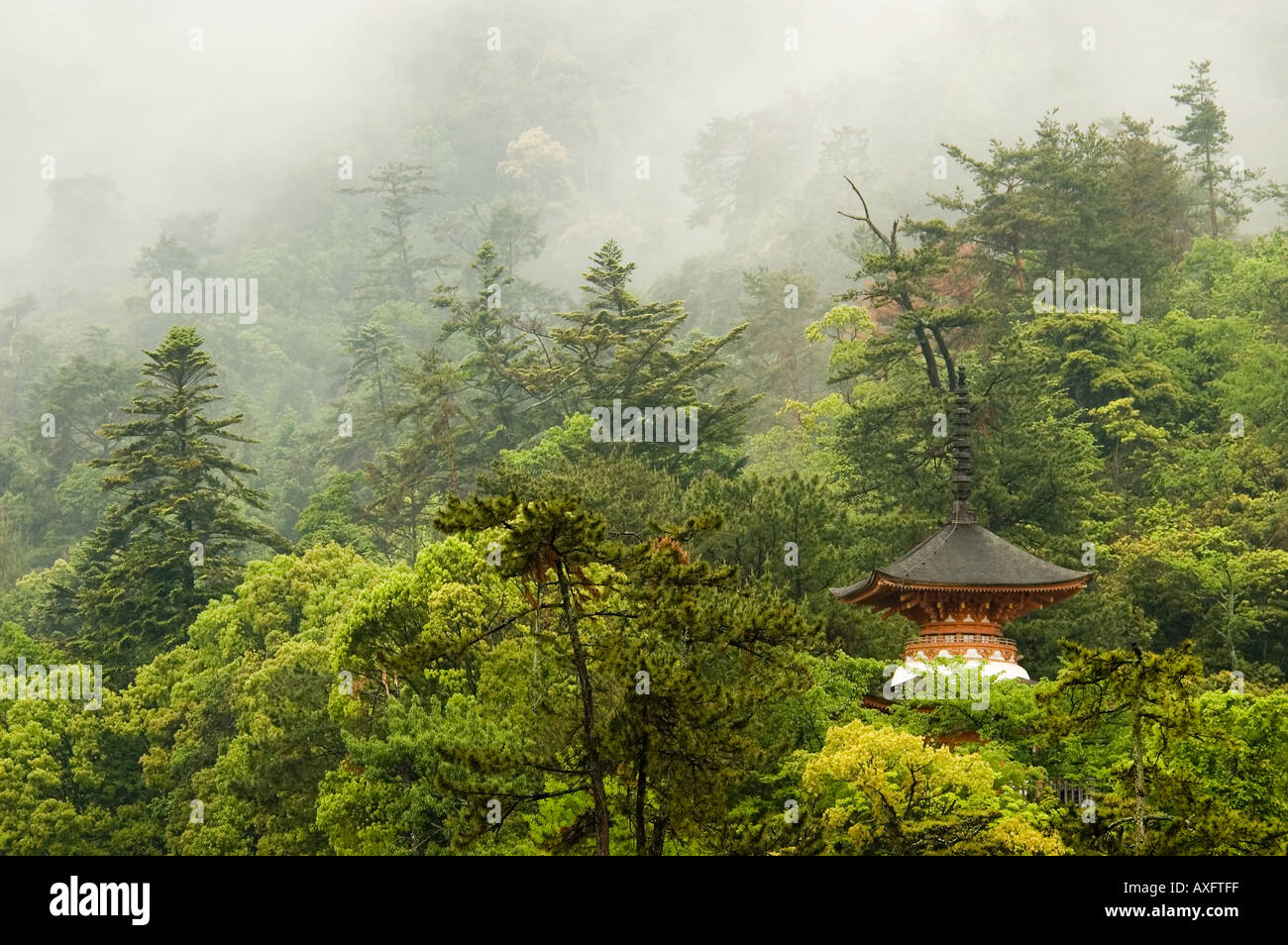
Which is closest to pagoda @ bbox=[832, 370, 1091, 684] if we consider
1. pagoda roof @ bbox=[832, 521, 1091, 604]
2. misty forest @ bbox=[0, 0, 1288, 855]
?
pagoda roof @ bbox=[832, 521, 1091, 604]

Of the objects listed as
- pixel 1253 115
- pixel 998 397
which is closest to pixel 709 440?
pixel 998 397

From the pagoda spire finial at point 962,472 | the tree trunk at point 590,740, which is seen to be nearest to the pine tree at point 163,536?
the pagoda spire finial at point 962,472

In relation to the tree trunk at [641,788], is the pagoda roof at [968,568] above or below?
above

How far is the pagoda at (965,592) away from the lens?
26.1 metres

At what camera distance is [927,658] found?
1046 inches

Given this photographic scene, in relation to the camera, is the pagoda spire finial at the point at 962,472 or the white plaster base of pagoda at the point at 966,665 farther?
the pagoda spire finial at the point at 962,472

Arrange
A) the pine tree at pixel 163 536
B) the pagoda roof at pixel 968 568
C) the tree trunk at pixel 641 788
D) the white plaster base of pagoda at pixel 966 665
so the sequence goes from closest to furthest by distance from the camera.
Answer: the tree trunk at pixel 641 788
the pagoda roof at pixel 968 568
the white plaster base of pagoda at pixel 966 665
the pine tree at pixel 163 536

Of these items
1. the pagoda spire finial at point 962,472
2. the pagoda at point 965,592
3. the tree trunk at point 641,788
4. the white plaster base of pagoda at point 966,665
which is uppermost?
the pagoda spire finial at point 962,472

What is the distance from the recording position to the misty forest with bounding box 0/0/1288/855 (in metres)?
20.3

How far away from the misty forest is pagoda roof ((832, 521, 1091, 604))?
1585mm

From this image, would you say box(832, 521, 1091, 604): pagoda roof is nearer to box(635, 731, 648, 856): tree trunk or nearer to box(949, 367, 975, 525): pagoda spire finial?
box(949, 367, 975, 525): pagoda spire finial

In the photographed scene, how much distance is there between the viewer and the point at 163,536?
157 feet

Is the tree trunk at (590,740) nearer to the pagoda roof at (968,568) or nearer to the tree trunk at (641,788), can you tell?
the tree trunk at (641,788)

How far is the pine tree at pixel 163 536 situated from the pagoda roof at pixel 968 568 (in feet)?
76.7
